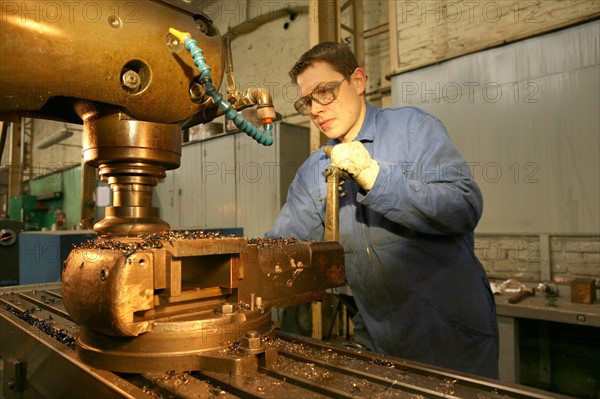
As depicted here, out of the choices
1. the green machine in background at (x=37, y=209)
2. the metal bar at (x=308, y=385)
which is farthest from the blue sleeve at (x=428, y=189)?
the green machine in background at (x=37, y=209)

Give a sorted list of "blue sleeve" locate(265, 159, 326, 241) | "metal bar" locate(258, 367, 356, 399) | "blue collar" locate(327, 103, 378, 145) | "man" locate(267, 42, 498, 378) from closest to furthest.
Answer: "metal bar" locate(258, 367, 356, 399) < "man" locate(267, 42, 498, 378) < "blue collar" locate(327, 103, 378, 145) < "blue sleeve" locate(265, 159, 326, 241)

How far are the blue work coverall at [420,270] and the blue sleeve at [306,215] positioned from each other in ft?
0.52

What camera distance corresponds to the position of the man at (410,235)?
4.01 feet

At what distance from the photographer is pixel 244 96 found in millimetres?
988

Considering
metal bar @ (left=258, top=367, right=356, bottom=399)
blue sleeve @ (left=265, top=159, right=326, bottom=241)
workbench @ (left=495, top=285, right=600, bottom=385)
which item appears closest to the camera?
metal bar @ (left=258, top=367, right=356, bottom=399)

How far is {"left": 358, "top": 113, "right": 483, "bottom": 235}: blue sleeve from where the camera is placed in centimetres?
111

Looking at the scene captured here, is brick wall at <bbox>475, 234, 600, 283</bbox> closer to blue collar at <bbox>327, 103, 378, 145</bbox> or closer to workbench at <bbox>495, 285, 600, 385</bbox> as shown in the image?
workbench at <bbox>495, 285, 600, 385</bbox>

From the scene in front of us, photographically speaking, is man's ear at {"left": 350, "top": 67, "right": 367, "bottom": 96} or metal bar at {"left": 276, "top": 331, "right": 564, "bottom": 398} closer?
metal bar at {"left": 276, "top": 331, "right": 564, "bottom": 398}

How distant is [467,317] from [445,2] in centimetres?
295

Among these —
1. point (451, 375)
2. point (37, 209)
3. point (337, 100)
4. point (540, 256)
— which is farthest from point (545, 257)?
point (37, 209)

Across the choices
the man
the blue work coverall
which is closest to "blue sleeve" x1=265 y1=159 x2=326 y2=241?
the man

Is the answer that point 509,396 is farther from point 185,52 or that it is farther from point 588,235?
point 588,235

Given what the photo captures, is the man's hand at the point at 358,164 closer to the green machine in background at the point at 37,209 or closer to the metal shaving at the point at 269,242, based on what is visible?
the metal shaving at the point at 269,242

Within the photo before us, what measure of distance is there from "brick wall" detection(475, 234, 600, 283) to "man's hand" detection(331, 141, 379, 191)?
224 centimetres
